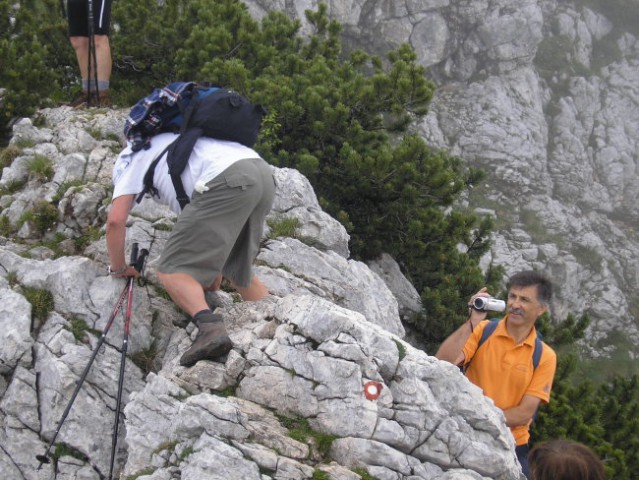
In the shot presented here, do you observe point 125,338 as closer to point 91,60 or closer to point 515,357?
point 515,357

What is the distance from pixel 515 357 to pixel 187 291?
2.77 metres

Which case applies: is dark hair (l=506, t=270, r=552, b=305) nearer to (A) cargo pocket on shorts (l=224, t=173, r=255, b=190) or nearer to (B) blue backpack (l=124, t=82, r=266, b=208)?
(A) cargo pocket on shorts (l=224, t=173, r=255, b=190)

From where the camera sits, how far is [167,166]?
16.3 feet

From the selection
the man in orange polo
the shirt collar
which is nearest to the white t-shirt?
the man in orange polo

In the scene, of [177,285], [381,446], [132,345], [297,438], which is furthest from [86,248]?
[381,446]

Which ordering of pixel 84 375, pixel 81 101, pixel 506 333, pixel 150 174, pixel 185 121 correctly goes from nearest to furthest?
pixel 84 375 < pixel 185 121 < pixel 150 174 < pixel 506 333 < pixel 81 101

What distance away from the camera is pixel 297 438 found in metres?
4.23

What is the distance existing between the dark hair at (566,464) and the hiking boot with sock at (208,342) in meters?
2.34

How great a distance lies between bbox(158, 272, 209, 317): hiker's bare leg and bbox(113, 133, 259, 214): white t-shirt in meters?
Result: 0.66

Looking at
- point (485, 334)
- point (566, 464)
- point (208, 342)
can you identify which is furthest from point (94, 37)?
point (566, 464)

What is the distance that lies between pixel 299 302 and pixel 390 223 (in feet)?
20.7

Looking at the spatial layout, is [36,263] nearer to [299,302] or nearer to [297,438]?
[299,302]

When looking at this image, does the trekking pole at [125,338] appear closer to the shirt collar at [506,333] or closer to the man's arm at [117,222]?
the man's arm at [117,222]

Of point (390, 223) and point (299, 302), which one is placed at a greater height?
point (299, 302)
